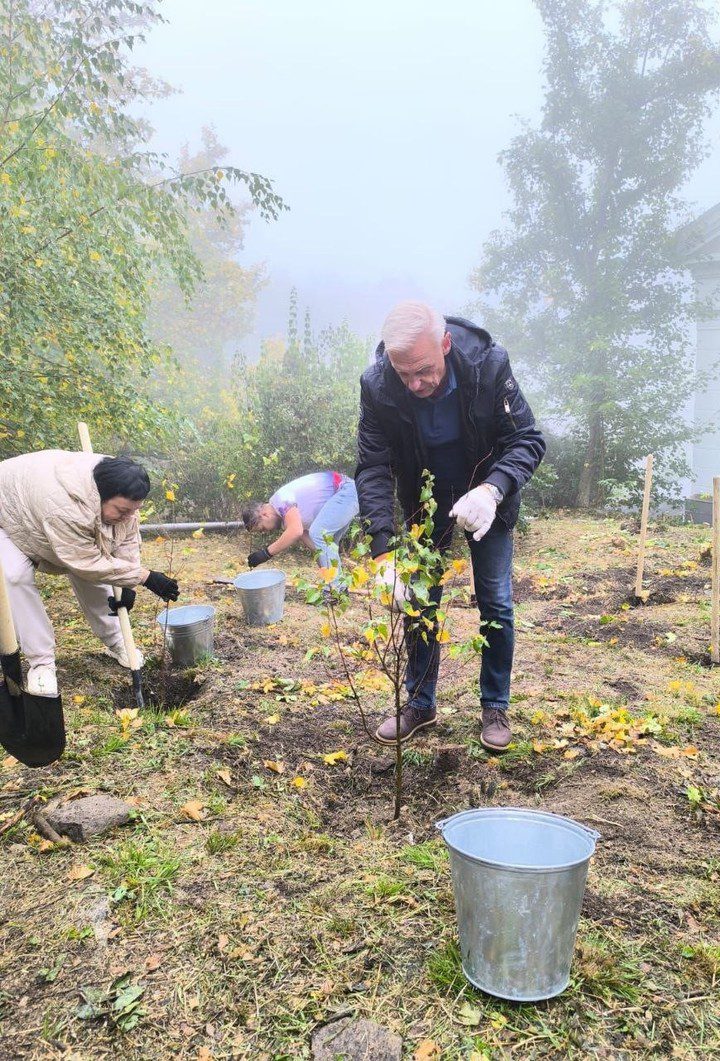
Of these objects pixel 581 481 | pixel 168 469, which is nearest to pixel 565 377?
pixel 581 481

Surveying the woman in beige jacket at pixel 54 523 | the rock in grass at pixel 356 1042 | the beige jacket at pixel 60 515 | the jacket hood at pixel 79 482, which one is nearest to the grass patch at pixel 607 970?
the rock in grass at pixel 356 1042

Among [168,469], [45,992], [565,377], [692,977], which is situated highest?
[565,377]

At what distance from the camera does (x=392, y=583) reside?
85.8 inches

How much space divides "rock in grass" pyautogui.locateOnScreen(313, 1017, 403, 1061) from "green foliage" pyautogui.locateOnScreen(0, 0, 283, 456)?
437 centimetres

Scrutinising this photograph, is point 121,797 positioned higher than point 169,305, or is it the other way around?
point 169,305

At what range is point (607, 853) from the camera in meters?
2.30

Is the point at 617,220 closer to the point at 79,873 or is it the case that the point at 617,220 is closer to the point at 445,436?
the point at 445,436

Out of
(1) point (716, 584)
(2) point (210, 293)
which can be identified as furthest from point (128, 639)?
(2) point (210, 293)

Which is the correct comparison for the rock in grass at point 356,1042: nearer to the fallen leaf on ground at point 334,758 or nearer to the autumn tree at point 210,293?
the fallen leaf on ground at point 334,758

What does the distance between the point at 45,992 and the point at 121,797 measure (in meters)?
0.92

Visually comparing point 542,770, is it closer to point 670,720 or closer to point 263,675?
point 670,720

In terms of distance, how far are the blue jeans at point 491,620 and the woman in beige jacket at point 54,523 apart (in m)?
1.69

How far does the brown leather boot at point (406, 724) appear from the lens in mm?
3051

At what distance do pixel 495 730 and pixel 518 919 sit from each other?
133 cm
